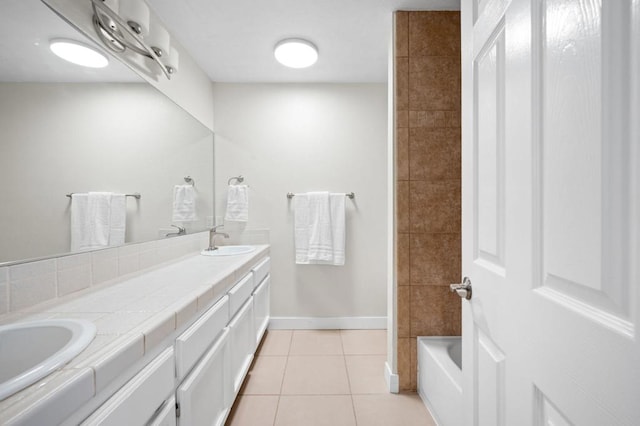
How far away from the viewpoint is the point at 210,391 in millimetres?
1144

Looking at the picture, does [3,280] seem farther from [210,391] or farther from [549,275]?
[549,275]

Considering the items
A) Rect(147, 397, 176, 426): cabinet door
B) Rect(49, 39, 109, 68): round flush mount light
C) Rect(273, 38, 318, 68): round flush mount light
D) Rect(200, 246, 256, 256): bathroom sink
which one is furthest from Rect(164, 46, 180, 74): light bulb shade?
Rect(147, 397, 176, 426): cabinet door

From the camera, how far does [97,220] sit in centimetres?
119

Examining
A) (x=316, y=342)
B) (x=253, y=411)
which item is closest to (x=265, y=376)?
(x=253, y=411)

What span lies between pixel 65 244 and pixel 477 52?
1.64 metres

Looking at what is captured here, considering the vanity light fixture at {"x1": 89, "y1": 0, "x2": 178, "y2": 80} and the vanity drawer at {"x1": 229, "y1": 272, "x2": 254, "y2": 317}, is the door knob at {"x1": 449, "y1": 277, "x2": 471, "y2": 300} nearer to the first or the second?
the vanity drawer at {"x1": 229, "y1": 272, "x2": 254, "y2": 317}

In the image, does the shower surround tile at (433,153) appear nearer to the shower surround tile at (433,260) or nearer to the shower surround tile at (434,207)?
the shower surround tile at (434,207)

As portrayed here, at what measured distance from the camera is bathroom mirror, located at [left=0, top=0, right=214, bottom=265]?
0.90 meters

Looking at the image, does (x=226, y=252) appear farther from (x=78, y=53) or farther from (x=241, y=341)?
(x=78, y=53)

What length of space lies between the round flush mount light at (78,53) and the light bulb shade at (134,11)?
12.7 inches

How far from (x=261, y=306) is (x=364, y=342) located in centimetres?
94

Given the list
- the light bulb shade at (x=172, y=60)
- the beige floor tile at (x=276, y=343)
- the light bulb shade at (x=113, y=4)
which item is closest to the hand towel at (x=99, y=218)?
the light bulb shade at (x=113, y=4)

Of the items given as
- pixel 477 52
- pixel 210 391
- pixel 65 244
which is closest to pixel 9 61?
pixel 65 244

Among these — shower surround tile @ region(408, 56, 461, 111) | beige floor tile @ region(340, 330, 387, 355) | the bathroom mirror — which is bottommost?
beige floor tile @ region(340, 330, 387, 355)
